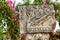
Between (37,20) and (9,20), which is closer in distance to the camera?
(37,20)

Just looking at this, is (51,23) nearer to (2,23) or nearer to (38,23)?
(38,23)

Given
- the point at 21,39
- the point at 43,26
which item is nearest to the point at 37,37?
the point at 43,26

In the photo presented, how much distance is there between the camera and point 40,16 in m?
2.71

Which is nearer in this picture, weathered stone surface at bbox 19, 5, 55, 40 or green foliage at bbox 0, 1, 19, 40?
weathered stone surface at bbox 19, 5, 55, 40

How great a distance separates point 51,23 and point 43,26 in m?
0.10

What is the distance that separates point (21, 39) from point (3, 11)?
48 cm

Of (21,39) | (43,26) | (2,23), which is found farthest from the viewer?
(2,23)

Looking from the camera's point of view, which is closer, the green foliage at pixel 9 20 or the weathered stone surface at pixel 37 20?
the weathered stone surface at pixel 37 20

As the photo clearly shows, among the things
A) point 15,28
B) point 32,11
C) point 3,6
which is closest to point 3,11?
point 3,6

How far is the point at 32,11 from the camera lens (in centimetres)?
280

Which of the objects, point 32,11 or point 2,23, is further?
point 2,23

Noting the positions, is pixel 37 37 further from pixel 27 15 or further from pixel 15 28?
pixel 15 28

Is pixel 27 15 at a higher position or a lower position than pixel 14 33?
higher

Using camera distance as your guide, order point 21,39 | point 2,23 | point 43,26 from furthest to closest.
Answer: point 2,23, point 21,39, point 43,26
